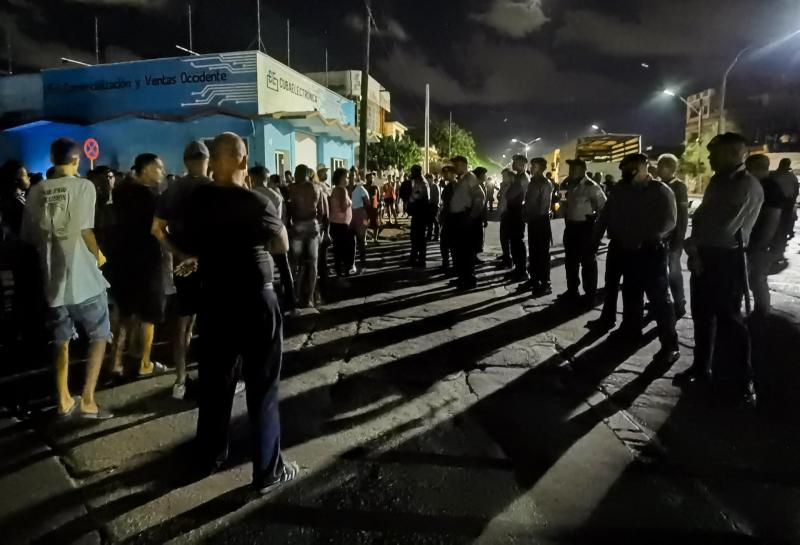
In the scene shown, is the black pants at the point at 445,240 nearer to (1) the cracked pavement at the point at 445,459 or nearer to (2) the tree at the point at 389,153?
(1) the cracked pavement at the point at 445,459

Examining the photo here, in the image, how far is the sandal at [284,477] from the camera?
3.08 meters

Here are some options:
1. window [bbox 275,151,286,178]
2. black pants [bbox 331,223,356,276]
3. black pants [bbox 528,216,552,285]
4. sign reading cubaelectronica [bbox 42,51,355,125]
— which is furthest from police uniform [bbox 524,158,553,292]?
sign reading cubaelectronica [bbox 42,51,355,125]

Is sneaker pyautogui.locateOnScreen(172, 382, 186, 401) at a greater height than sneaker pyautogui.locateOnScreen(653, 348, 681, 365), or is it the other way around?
sneaker pyautogui.locateOnScreen(653, 348, 681, 365)

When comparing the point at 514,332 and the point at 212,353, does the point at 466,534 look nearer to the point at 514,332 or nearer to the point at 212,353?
the point at 212,353

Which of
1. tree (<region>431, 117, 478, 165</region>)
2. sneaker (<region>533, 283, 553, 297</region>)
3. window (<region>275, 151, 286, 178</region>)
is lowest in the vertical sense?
sneaker (<region>533, 283, 553, 297</region>)

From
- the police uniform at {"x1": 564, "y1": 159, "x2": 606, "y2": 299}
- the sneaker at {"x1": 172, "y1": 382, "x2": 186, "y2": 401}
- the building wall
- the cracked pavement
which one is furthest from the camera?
the building wall

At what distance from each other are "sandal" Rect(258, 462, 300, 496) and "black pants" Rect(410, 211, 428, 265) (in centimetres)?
788

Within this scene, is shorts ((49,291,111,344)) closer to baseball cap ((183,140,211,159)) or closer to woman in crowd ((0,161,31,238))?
baseball cap ((183,140,211,159))

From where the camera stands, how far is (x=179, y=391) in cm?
452

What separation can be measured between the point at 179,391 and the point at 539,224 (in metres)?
5.85

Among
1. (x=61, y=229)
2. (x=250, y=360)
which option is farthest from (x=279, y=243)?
(x=61, y=229)

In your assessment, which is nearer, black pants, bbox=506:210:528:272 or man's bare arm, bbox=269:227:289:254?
man's bare arm, bbox=269:227:289:254

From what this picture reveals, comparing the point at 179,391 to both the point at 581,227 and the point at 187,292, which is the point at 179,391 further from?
the point at 581,227

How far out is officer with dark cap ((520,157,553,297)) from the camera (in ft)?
27.4
